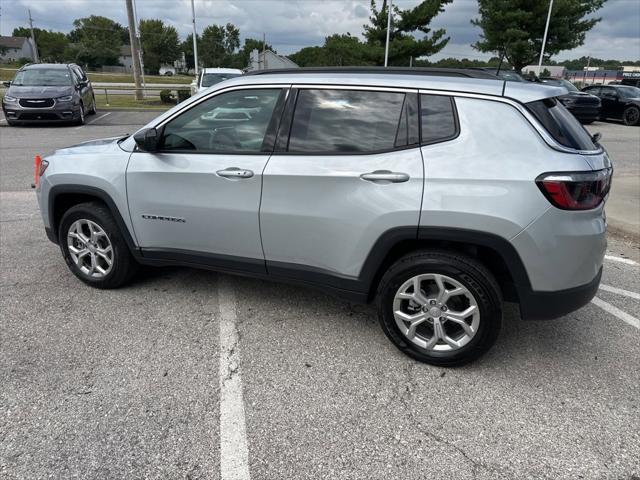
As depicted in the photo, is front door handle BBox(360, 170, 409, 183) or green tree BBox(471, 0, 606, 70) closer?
front door handle BBox(360, 170, 409, 183)

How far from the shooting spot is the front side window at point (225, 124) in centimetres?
327

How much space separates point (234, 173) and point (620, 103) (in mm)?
21063

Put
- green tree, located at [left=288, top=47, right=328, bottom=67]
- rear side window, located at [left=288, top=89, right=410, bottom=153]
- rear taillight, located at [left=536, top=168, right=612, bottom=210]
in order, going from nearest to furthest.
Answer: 1. rear taillight, located at [left=536, top=168, right=612, bottom=210]
2. rear side window, located at [left=288, top=89, right=410, bottom=153]
3. green tree, located at [left=288, top=47, right=328, bottom=67]

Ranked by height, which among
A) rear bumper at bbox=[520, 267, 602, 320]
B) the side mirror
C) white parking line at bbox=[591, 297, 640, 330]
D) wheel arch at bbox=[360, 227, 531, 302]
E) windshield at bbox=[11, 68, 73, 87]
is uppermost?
the side mirror

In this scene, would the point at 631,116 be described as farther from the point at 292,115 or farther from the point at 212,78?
the point at 292,115

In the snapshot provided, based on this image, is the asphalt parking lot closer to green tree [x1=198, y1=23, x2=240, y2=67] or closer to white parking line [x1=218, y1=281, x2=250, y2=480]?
white parking line [x1=218, y1=281, x2=250, y2=480]

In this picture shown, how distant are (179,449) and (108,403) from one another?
22.9 inches

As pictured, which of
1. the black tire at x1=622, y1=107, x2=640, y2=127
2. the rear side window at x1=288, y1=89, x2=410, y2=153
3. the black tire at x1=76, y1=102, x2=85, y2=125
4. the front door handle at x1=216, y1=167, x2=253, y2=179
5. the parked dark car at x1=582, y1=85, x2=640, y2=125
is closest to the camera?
the rear side window at x1=288, y1=89, x2=410, y2=153

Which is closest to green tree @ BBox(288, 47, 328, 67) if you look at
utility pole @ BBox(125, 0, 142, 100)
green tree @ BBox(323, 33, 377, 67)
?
green tree @ BBox(323, 33, 377, 67)

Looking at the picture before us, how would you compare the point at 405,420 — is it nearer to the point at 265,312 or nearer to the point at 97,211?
the point at 265,312

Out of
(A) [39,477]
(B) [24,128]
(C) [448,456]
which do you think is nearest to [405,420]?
(C) [448,456]

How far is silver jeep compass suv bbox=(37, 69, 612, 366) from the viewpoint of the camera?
2656 millimetres

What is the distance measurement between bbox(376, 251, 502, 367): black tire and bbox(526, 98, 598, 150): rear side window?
2.75 ft

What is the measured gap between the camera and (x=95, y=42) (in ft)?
315
